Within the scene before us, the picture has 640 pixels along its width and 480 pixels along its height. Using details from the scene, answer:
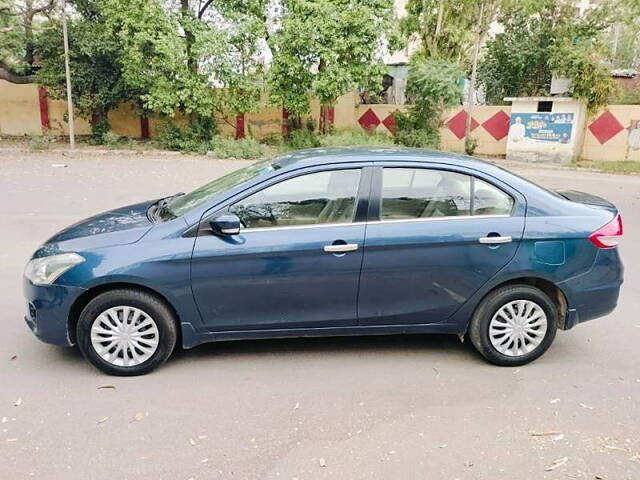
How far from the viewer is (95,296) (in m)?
3.73

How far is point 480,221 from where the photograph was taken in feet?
12.9

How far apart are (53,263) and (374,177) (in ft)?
7.57

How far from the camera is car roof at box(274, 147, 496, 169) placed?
4020 millimetres

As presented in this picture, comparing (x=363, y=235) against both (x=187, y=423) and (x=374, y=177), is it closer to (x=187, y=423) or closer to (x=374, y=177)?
(x=374, y=177)

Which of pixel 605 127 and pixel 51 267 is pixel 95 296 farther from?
pixel 605 127

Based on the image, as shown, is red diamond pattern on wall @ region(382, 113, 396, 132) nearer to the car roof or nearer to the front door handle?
the car roof

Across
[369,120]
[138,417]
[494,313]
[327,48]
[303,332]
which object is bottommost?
[138,417]

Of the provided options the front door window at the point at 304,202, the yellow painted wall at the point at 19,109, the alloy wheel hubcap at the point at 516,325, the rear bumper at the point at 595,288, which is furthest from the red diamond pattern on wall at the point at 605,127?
the yellow painted wall at the point at 19,109

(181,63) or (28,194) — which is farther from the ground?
(181,63)

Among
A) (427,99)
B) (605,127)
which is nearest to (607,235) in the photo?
(427,99)

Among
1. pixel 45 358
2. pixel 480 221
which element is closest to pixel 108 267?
pixel 45 358

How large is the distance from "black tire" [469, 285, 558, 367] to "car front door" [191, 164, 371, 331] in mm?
949

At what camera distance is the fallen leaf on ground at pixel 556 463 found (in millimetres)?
2926

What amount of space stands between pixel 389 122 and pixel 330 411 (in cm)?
1959
